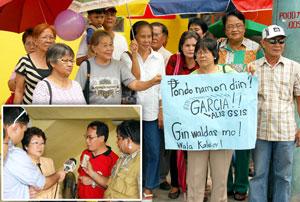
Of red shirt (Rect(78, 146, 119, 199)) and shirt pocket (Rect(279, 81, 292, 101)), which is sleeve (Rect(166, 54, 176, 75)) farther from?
red shirt (Rect(78, 146, 119, 199))

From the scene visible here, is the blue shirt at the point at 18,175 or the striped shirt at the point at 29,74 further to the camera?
the striped shirt at the point at 29,74

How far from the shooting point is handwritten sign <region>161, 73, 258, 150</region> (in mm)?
4121

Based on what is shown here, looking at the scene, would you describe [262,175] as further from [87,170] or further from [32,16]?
[32,16]

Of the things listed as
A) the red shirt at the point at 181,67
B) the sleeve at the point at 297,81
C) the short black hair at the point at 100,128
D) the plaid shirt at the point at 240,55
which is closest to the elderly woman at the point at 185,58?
the red shirt at the point at 181,67

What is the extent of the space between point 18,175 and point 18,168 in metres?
0.06

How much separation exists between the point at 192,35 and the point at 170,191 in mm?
2196

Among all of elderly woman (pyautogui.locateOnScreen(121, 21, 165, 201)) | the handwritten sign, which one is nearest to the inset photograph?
the handwritten sign

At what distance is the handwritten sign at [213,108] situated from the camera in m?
4.12

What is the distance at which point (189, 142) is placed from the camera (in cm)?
417

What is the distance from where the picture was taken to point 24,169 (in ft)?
11.3

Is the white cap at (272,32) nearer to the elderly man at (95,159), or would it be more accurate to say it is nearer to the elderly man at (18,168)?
the elderly man at (95,159)

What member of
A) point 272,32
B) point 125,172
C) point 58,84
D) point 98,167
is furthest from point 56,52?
point 272,32

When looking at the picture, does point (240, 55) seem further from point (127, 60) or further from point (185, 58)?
point (127, 60)

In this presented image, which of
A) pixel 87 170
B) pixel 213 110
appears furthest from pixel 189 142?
pixel 87 170
